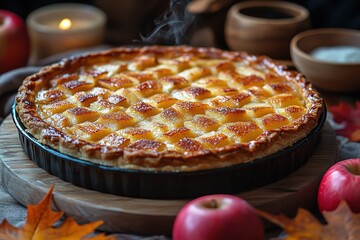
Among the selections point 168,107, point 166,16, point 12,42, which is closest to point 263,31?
point 166,16

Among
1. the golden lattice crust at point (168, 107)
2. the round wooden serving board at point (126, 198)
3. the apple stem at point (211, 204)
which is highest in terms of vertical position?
the apple stem at point (211, 204)

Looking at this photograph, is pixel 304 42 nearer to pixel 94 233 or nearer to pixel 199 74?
pixel 199 74

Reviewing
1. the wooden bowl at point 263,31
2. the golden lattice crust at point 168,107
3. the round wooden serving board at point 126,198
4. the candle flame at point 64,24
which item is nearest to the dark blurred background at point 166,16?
the wooden bowl at point 263,31

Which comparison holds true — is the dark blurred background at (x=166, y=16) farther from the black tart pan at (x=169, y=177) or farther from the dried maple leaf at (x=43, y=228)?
the dried maple leaf at (x=43, y=228)

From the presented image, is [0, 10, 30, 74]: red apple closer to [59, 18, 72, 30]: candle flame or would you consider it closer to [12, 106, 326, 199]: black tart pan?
[59, 18, 72, 30]: candle flame

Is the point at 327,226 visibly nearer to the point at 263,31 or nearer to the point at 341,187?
the point at 341,187

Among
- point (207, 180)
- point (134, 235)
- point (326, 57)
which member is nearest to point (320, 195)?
point (207, 180)
